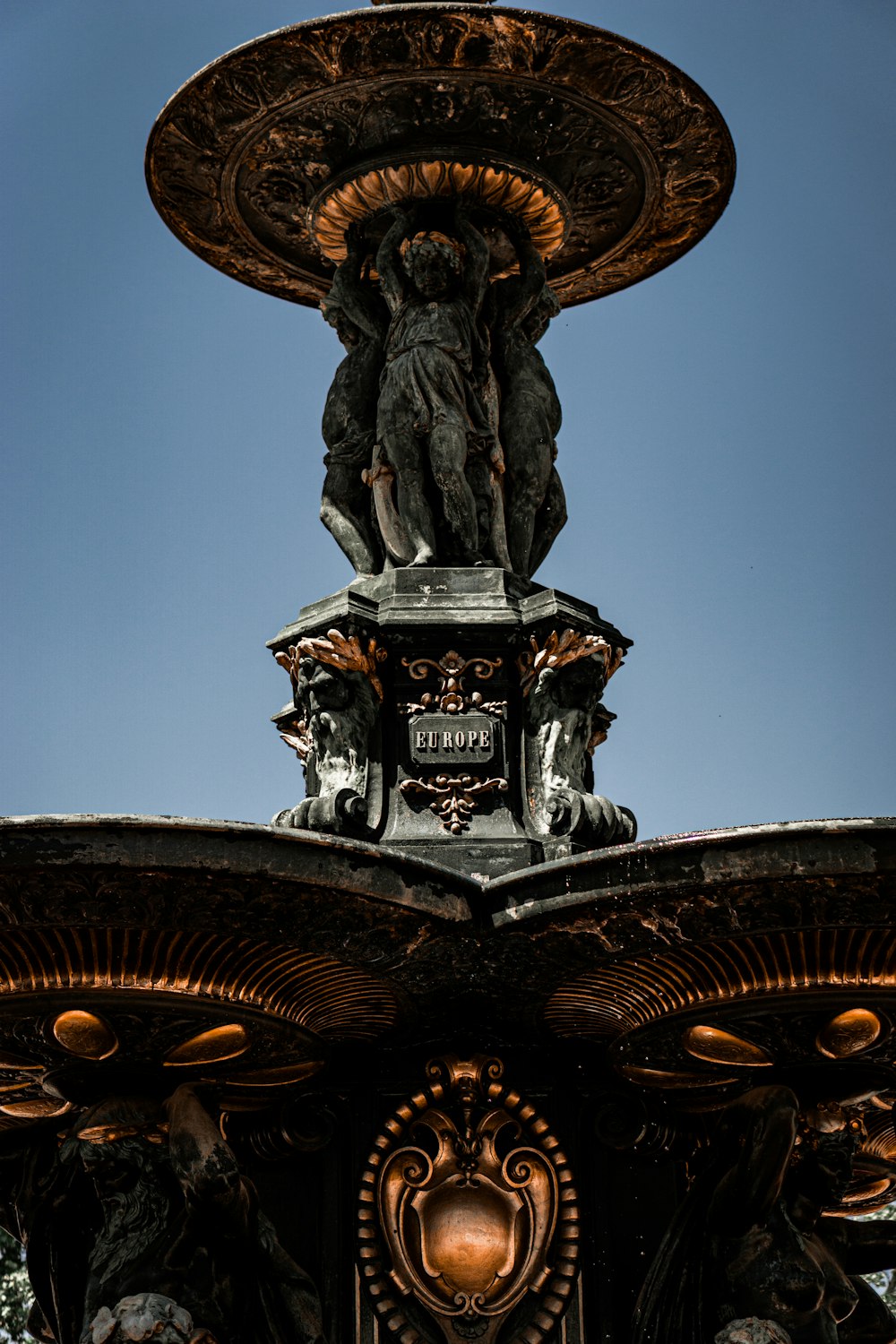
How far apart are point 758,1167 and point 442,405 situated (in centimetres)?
385

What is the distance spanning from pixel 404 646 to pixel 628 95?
10.3 feet

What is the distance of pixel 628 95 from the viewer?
10344 millimetres

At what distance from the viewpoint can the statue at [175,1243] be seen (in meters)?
7.56

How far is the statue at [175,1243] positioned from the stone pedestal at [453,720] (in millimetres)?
1498

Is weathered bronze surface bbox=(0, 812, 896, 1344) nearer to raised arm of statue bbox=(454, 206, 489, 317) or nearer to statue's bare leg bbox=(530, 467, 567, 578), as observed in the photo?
statue's bare leg bbox=(530, 467, 567, 578)

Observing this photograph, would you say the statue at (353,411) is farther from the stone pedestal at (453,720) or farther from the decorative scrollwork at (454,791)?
the decorative scrollwork at (454,791)

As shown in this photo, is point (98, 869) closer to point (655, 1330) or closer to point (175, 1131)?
point (175, 1131)

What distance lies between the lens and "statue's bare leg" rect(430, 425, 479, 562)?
9.70 meters

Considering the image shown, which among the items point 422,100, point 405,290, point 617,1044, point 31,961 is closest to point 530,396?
point 405,290

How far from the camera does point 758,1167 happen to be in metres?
7.71

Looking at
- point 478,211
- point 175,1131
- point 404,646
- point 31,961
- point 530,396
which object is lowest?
point 175,1131

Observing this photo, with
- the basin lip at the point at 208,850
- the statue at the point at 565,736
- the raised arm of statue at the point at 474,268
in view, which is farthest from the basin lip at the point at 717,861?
the raised arm of statue at the point at 474,268

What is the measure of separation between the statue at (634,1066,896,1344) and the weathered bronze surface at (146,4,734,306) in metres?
4.67

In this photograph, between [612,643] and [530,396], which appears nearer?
[612,643]
